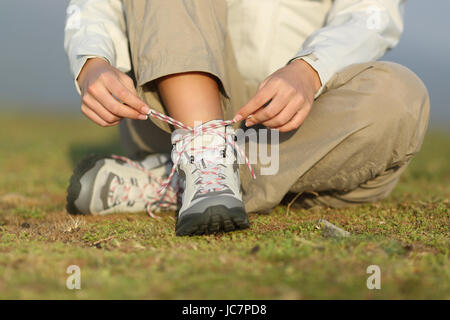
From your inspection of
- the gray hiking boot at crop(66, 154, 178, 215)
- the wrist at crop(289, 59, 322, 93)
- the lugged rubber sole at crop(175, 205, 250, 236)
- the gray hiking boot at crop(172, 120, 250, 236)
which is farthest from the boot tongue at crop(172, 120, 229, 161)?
the gray hiking boot at crop(66, 154, 178, 215)

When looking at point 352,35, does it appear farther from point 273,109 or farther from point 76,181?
point 76,181

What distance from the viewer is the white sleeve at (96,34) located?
5.99ft

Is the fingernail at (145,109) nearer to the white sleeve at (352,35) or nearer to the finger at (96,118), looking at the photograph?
the finger at (96,118)

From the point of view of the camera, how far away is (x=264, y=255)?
1.21m

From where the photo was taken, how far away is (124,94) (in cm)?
157

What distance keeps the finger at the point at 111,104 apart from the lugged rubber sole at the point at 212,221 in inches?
16.6

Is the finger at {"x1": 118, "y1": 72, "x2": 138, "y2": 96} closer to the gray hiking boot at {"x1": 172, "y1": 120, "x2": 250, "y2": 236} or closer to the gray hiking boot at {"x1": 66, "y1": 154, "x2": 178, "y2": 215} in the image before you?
the gray hiking boot at {"x1": 172, "y1": 120, "x2": 250, "y2": 236}

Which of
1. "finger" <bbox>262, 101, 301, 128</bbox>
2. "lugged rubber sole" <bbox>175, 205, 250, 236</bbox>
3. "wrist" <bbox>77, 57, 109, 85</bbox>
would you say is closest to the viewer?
"lugged rubber sole" <bbox>175, 205, 250, 236</bbox>

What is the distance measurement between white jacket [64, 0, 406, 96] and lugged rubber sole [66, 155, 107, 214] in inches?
17.4

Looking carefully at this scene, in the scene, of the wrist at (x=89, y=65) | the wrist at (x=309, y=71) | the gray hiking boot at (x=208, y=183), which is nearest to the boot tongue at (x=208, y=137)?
the gray hiking boot at (x=208, y=183)

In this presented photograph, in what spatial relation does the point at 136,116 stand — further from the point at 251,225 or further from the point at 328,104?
the point at 328,104

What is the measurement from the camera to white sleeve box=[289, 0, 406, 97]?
5.80 ft

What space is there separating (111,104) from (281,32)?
982 mm
